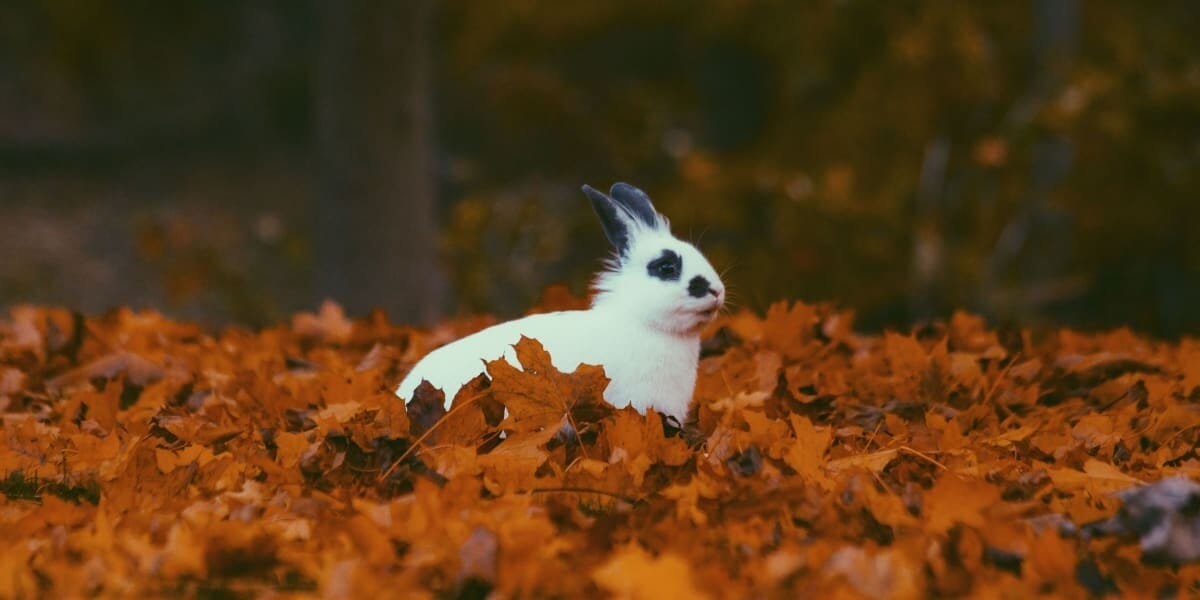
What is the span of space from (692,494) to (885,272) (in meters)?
7.61

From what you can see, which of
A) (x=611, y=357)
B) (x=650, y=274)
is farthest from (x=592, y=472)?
(x=650, y=274)

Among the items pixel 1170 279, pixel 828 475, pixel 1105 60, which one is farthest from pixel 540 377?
pixel 1170 279

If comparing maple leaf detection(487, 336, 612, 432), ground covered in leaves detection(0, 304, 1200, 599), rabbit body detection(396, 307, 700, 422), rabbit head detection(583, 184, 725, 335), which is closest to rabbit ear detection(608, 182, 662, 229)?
rabbit head detection(583, 184, 725, 335)

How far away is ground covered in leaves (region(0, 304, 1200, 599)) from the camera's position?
2.10m

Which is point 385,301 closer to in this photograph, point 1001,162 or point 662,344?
point 1001,162

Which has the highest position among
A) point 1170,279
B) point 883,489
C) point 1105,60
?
point 1105,60

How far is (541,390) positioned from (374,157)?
18.7 feet

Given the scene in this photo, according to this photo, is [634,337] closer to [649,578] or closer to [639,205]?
[639,205]

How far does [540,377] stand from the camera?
2.84 metres

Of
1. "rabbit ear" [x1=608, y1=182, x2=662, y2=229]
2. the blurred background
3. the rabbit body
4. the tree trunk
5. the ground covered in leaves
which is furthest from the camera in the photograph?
the blurred background

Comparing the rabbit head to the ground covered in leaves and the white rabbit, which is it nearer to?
the white rabbit

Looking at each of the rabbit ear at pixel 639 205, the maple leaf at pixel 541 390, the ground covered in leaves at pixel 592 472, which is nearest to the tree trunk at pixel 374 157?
the ground covered in leaves at pixel 592 472

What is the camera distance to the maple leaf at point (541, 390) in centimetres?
282

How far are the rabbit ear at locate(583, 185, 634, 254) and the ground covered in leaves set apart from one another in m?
0.46
